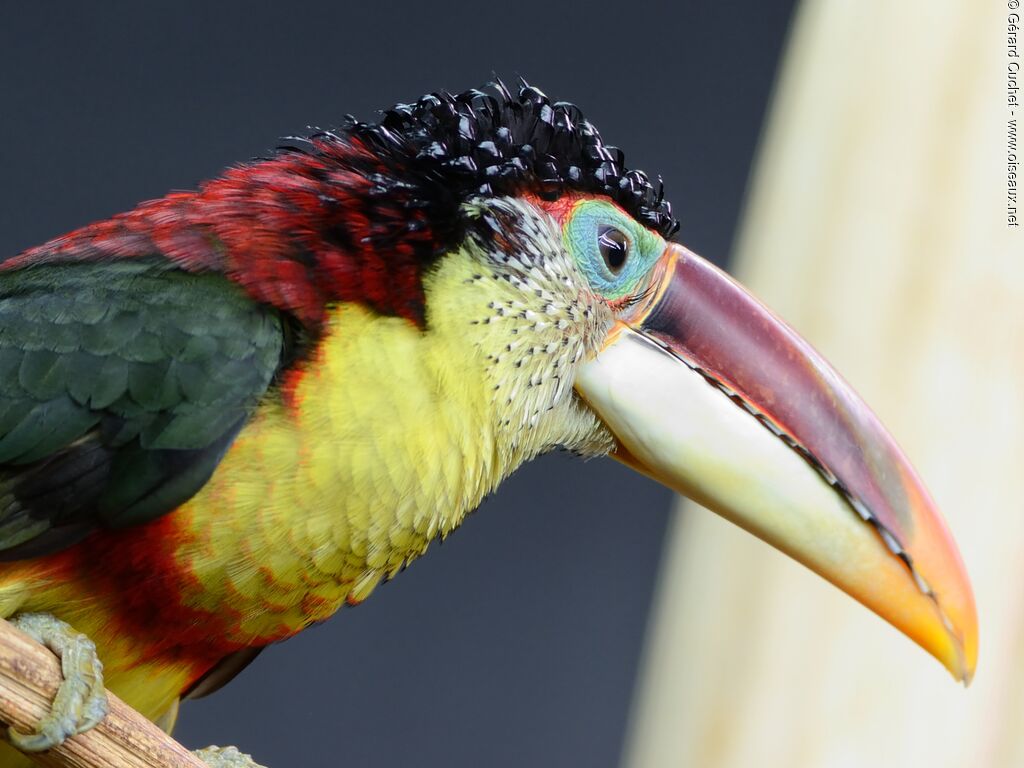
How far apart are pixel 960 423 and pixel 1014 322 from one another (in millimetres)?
111

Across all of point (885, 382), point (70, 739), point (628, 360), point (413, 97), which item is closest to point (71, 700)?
point (70, 739)

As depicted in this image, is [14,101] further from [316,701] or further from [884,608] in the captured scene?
[884,608]

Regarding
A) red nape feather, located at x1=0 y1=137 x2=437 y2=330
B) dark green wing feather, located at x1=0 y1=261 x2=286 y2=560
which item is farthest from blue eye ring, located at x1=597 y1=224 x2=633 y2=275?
dark green wing feather, located at x1=0 y1=261 x2=286 y2=560

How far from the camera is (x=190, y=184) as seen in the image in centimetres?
228

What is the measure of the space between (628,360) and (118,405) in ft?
1.26

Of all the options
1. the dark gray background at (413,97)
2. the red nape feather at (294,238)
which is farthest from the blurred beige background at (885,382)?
the dark gray background at (413,97)

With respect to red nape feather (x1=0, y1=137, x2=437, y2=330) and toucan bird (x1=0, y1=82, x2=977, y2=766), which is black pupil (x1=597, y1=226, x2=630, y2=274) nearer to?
toucan bird (x1=0, y1=82, x2=977, y2=766)

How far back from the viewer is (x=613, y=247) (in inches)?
43.5

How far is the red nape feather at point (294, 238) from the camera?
38.7 inches

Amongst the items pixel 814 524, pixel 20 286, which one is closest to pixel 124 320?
pixel 20 286

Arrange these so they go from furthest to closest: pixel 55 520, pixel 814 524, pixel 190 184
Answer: pixel 190 184 → pixel 814 524 → pixel 55 520

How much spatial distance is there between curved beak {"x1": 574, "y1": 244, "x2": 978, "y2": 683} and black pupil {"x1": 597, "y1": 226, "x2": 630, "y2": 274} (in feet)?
0.14

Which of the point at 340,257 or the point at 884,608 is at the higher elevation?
the point at 340,257

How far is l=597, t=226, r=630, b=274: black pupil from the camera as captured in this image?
3.62 ft
